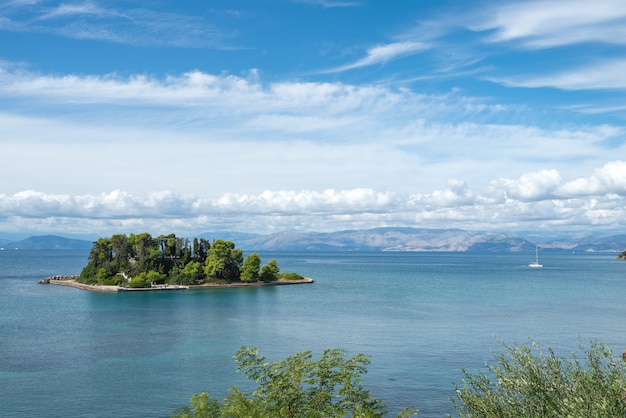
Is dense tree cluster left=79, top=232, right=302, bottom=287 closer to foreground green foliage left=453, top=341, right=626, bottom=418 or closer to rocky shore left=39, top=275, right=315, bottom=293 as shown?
rocky shore left=39, top=275, right=315, bottom=293

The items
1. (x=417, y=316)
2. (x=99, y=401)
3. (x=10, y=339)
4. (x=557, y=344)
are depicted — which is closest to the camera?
(x=99, y=401)

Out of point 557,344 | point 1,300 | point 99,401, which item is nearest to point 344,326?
point 557,344

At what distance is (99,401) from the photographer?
142 ft

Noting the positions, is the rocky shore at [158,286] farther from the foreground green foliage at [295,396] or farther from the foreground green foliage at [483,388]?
the foreground green foliage at [295,396]

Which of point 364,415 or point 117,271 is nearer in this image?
point 364,415

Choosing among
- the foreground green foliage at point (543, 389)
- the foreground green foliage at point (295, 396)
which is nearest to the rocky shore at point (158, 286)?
the foreground green foliage at point (295, 396)

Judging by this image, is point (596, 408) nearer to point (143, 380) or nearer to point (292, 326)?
point (143, 380)

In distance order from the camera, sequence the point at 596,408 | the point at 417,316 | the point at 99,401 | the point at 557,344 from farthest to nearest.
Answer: the point at 417,316
the point at 557,344
the point at 99,401
the point at 596,408

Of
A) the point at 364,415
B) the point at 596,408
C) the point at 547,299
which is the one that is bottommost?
the point at 547,299

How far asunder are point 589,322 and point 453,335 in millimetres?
24673

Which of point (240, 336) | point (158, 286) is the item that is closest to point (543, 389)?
point (240, 336)

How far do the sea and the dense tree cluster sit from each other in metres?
13.0

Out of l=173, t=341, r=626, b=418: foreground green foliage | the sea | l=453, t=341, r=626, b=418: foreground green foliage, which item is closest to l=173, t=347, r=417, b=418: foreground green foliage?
l=173, t=341, r=626, b=418: foreground green foliage

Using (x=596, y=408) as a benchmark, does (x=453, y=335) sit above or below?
below
